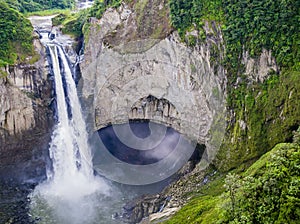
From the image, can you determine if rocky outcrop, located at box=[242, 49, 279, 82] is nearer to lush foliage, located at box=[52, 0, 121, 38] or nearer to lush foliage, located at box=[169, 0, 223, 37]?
lush foliage, located at box=[169, 0, 223, 37]

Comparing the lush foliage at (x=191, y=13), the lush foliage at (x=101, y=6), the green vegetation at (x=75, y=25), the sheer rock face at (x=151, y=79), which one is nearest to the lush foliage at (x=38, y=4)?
the green vegetation at (x=75, y=25)

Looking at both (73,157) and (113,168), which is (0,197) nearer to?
(73,157)

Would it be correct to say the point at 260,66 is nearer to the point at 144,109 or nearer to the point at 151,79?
the point at 151,79

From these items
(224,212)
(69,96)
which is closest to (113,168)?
(69,96)

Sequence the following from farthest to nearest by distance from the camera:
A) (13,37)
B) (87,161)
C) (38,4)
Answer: (38,4)
(87,161)
(13,37)

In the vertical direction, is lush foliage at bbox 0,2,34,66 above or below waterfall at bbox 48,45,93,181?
above

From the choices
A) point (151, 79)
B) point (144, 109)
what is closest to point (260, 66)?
point (151, 79)

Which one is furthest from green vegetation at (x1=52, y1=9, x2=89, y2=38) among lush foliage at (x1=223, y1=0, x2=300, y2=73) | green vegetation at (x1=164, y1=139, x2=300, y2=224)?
green vegetation at (x1=164, y1=139, x2=300, y2=224)
